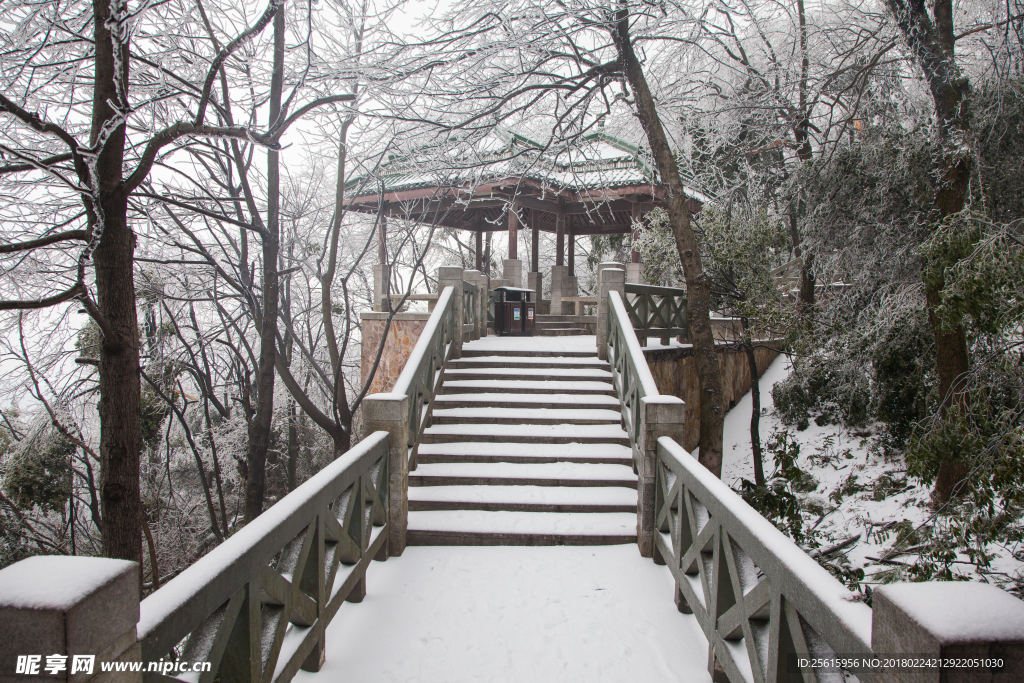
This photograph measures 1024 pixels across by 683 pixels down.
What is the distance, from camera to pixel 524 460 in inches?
230

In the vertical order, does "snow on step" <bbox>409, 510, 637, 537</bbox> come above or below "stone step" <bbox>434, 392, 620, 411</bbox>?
below

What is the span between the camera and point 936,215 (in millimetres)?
6715

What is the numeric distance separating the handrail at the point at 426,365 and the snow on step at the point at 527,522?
766 mm

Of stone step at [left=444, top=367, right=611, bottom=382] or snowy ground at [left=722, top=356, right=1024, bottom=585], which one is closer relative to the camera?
snowy ground at [left=722, top=356, right=1024, bottom=585]

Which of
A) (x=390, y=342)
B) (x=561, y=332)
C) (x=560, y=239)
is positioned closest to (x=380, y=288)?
(x=390, y=342)

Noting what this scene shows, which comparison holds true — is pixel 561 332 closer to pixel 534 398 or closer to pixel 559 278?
pixel 559 278

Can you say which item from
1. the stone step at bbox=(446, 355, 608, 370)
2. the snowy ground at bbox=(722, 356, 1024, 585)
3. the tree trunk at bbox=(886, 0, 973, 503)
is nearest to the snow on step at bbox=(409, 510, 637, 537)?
the snowy ground at bbox=(722, 356, 1024, 585)

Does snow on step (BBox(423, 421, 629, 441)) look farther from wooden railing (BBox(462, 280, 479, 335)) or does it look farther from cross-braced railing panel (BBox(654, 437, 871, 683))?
wooden railing (BBox(462, 280, 479, 335))

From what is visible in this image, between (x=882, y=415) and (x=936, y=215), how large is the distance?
3463 millimetres

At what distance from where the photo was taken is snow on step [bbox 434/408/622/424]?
6512 mm

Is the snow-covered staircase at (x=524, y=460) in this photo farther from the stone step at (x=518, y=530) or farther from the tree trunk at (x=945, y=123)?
the tree trunk at (x=945, y=123)

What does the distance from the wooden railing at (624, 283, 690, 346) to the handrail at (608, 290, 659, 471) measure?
45.0 inches

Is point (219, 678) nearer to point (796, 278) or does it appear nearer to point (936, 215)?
point (936, 215)

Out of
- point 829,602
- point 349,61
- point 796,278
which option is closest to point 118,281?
point 349,61
